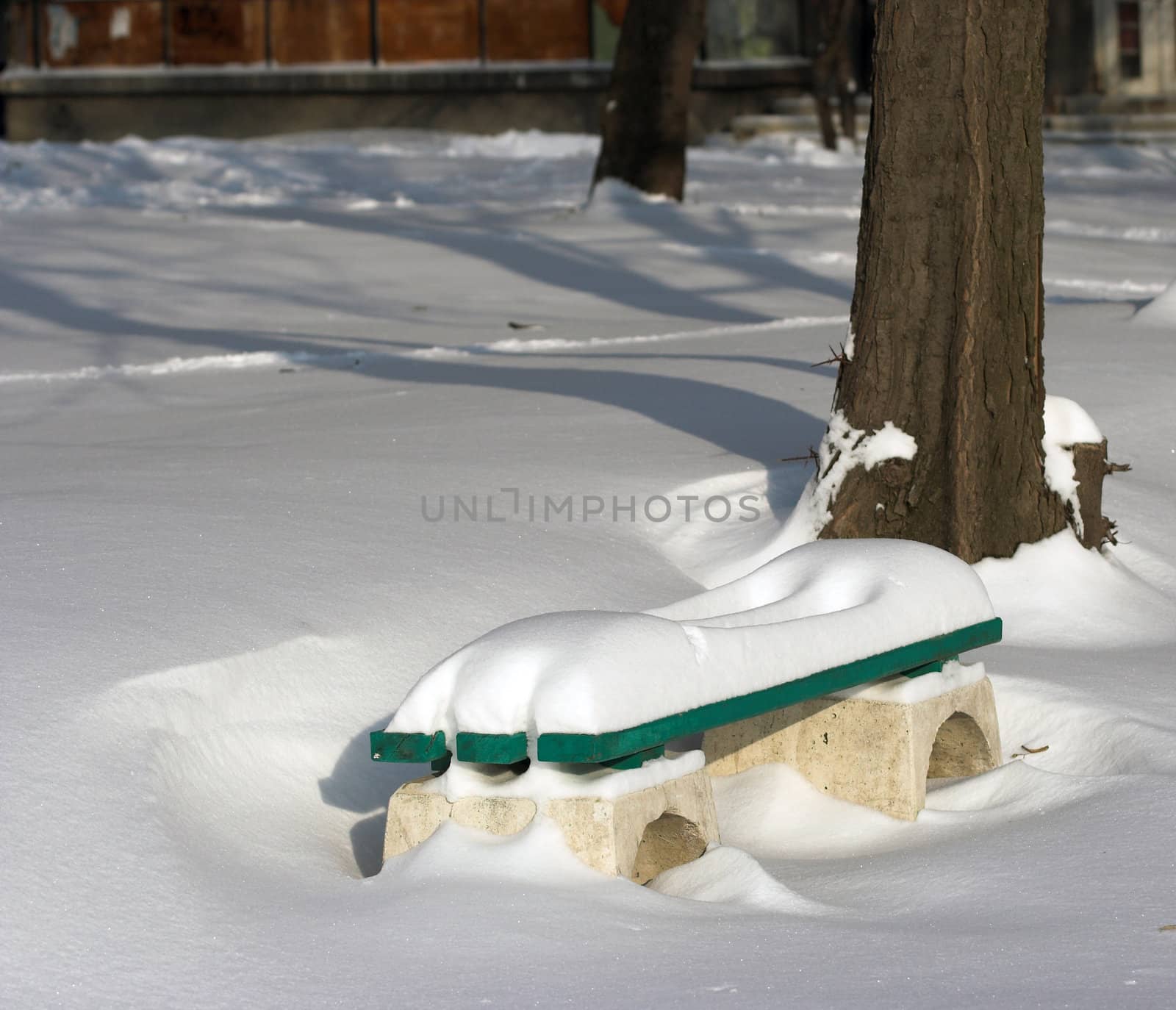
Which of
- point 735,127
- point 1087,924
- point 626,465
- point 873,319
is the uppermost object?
point 735,127

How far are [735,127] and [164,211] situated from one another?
10.5 meters

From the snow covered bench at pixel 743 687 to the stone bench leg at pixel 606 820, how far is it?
1 cm

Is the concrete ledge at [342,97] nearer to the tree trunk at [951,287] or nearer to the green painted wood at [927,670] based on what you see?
the tree trunk at [951,287]

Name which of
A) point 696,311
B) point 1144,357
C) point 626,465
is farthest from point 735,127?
point 626,465

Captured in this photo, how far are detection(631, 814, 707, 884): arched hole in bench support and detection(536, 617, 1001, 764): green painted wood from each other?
0.22 meters

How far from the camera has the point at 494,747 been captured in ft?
10.9

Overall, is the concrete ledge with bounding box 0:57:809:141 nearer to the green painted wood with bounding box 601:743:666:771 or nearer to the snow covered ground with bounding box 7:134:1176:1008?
the snow covered ground with bounding box 7:134:1176:1008

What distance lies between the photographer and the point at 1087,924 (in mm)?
3180

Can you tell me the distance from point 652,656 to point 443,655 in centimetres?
104

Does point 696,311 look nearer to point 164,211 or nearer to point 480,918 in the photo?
point 164,211

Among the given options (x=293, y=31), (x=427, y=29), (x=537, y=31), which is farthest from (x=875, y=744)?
(x=293, y=31)

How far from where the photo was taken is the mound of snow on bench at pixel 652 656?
331 cm

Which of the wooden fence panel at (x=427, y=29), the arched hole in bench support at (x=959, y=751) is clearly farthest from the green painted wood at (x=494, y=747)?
the wooden fence panel at (x=427, y=29)

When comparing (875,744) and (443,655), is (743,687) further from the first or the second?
(443,655)
